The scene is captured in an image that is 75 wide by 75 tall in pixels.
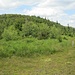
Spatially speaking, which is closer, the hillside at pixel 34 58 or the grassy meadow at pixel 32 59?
the hillside at pixel 34 58

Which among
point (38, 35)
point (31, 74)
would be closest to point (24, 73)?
point (31, 74)

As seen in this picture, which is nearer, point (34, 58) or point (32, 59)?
point (32, 59)

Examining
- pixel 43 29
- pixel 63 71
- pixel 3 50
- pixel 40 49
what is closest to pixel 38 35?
pixel 43 29

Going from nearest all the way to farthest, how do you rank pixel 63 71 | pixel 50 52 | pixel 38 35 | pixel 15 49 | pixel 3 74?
pixel 3 74
pixel 63 71
pixel 15 49
pixel 50 52
pixel 38 35

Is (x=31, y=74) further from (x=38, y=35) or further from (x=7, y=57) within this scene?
(x=38, y=35)

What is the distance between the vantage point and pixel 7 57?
21125 millimetres

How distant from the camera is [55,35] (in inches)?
2304

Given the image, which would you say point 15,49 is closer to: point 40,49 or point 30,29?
point 40,49

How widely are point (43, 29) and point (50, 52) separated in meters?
33.4

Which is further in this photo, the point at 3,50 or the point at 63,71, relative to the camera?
the point at 3,50

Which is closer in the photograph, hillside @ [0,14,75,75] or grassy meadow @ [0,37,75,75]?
hillside @ [0,14,75,75]

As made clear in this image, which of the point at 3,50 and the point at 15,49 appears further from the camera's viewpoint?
the point at 15,49

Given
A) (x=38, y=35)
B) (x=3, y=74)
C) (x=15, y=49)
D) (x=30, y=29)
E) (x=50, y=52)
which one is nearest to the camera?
(x=3, y=74)

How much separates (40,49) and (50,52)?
4.18 ft
